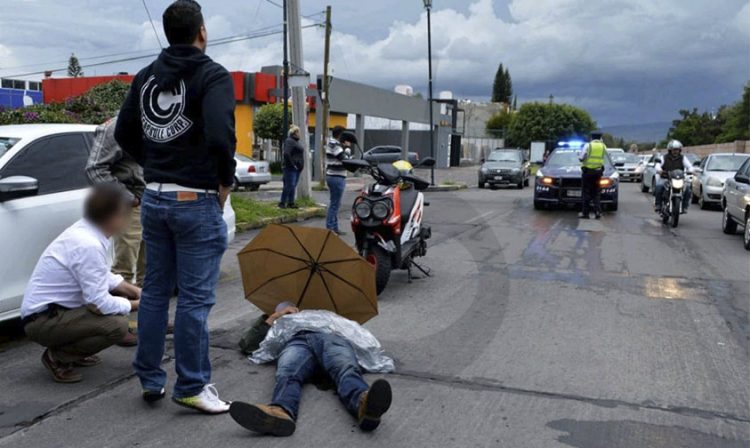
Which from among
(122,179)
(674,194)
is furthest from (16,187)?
(674,194)

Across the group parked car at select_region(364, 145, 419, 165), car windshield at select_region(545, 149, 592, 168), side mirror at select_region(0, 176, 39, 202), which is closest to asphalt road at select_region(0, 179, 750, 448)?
side mirror at select_region(0, 176, 39, 202)

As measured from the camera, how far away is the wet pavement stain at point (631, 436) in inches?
148

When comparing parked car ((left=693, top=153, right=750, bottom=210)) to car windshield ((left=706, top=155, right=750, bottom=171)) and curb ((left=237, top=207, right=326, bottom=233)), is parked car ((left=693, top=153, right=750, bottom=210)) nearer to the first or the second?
car windshield ((left=706, top=155, right=750, bottom=171))

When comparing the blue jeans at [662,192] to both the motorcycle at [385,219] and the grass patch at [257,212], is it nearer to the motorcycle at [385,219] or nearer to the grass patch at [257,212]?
the grass patch at [257,212]

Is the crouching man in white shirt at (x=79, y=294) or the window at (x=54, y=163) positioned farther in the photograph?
the window at (x=54, y=163)

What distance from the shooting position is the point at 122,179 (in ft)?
19.2

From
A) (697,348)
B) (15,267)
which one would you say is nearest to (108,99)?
(15,267)

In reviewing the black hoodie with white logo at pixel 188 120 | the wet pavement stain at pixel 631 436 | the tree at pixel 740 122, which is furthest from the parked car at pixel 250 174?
the tree at pixel 740 122

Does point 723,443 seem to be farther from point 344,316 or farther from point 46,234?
point 46,234

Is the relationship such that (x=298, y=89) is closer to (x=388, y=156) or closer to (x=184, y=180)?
(x=184, y=180)

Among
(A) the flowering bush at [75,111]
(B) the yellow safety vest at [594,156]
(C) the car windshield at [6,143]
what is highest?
→ (A) the flowering bush at [75,111]

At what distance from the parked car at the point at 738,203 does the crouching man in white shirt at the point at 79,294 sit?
34.1ft

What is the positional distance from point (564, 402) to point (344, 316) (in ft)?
5.16

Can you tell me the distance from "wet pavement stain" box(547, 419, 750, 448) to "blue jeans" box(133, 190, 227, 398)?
202cm
